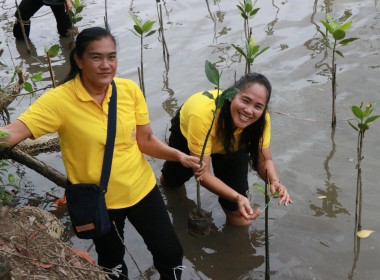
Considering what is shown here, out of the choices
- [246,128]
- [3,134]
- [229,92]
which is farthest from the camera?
[246,128]

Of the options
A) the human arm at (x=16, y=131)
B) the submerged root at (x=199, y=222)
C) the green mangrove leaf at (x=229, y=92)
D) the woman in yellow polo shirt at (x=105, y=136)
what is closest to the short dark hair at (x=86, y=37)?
the woman in yellow polo shirt at (x=105, y=136)

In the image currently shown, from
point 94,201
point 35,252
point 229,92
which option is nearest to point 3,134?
point 94,201

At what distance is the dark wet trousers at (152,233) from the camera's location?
2939 mm

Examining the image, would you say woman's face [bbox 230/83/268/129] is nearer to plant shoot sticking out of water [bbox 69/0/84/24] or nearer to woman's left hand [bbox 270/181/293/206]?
woman's left hand [bbox 270/181/293/206]

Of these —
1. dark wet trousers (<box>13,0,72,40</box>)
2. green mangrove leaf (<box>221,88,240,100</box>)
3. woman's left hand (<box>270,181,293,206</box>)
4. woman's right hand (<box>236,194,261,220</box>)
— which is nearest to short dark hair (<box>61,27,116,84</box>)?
green mangrove leaf (<box>221,88,240,100</box>)

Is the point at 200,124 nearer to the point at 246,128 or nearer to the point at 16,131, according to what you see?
the point at 246,128

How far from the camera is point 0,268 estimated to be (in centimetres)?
218

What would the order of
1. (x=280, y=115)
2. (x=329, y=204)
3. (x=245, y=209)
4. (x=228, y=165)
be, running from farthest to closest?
(x=280, y=115)
(x=329, y=204)
(x=228, y=165)
(x=245, y=209)

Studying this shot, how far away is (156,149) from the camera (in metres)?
3.04

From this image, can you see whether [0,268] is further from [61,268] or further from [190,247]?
[190,247]

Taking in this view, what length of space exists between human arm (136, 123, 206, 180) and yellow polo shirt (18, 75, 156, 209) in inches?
3.3

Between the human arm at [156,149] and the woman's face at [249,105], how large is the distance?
0.49 m

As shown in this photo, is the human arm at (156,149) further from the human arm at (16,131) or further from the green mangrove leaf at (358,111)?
the green mangrove leaf at (358,111)

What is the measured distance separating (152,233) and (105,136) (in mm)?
695
